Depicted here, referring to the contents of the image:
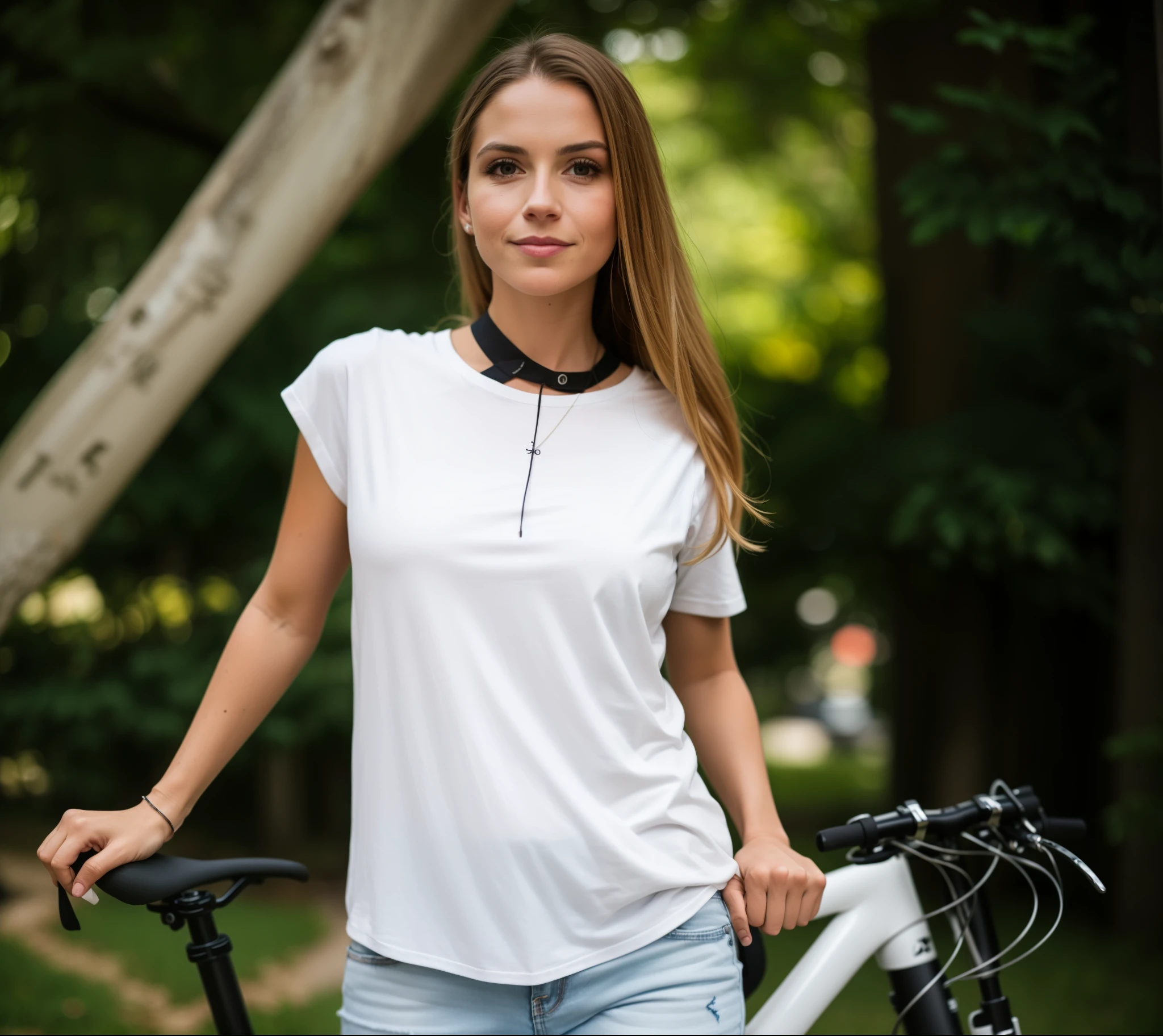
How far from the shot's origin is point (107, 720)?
5.80 m

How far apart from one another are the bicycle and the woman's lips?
1085mm

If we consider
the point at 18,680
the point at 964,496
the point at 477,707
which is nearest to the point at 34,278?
the point at 18,680

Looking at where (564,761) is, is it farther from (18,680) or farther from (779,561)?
(18,680)

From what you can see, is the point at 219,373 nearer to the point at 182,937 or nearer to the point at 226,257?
the point at 182,937

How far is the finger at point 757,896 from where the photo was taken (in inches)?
71.2

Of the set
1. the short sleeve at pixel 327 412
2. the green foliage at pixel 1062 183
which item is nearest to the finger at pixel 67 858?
the short sleeve at pixel 327 412

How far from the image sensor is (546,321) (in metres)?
1.93

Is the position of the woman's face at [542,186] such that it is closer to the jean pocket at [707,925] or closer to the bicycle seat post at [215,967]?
the jean pocket at [707,925]

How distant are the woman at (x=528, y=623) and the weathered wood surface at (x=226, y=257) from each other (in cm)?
141

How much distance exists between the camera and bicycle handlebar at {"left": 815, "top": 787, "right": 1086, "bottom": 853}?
212 centimetres

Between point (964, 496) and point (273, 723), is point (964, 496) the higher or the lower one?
the higher one

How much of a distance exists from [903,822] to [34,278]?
492 cm

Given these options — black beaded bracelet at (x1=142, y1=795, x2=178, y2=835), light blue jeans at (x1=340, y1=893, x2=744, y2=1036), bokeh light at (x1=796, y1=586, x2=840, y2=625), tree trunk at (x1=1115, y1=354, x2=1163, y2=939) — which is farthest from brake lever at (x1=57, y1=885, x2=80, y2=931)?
bokeh light at (x1=796, y1=586, x2=840, y2=625)

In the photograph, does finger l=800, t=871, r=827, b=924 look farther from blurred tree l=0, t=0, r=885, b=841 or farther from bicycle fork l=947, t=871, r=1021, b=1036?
blurred tree l=0, t=0, r=885, b=841
